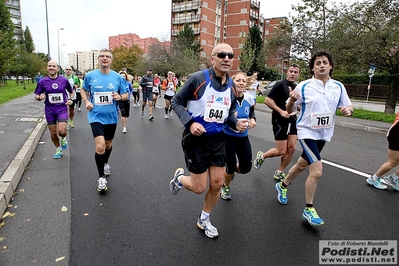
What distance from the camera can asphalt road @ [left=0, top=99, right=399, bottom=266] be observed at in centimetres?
276

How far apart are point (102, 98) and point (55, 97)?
6.94 feet

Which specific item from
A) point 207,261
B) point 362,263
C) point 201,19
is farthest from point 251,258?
point 201,19

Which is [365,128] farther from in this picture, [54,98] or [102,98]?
[54,98]

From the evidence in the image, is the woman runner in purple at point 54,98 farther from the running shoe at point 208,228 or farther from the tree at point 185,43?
the tree at point 185,43

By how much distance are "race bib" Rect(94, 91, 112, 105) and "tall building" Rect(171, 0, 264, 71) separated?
62.7 meters

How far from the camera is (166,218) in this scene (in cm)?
349

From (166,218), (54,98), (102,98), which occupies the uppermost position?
(102,98)

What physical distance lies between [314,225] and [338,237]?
0.27 metres

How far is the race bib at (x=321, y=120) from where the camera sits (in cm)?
340

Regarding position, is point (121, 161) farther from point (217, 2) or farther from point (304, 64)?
point (217, 2)

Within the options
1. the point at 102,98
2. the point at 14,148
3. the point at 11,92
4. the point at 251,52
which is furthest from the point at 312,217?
the point at 251,52

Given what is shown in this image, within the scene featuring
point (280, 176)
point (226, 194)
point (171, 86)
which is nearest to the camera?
point (226, 194)

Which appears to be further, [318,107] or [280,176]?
[280,176]

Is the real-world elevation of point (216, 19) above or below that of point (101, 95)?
above
